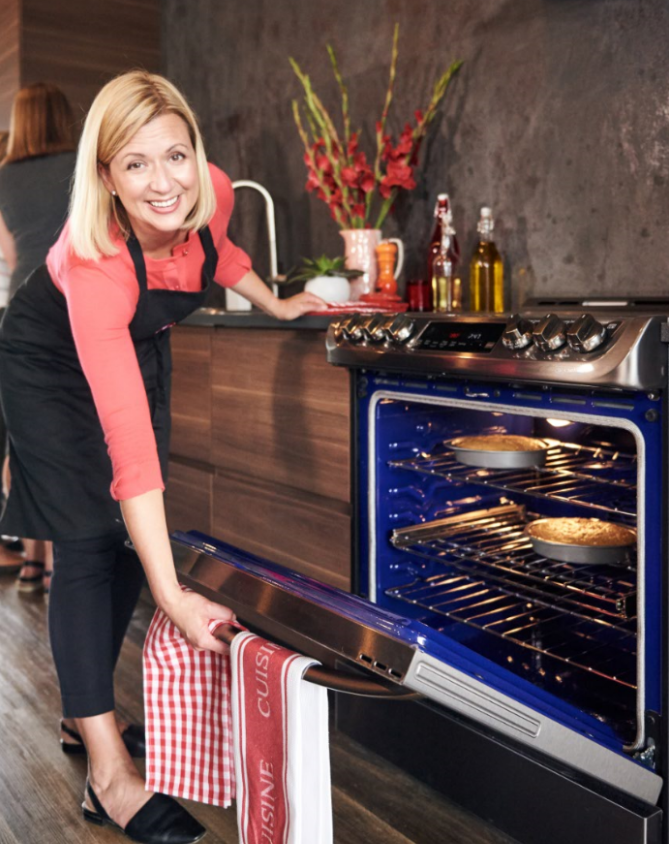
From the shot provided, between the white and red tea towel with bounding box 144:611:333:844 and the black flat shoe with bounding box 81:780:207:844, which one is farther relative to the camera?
the black flat shoe with bounding box 81:780:207:844

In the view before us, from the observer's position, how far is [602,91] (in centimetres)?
226

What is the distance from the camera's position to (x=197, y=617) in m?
Result: 1.41

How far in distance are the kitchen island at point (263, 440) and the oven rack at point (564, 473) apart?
240 millimetres

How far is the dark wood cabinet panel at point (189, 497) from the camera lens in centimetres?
293

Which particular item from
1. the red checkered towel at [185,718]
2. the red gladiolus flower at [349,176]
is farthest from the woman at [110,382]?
the red gladiolus flower at [349,176]

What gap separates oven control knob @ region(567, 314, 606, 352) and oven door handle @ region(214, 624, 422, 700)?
651mm

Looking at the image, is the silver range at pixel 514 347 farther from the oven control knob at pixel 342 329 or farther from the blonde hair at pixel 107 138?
the blonde hair at pixel 107 138

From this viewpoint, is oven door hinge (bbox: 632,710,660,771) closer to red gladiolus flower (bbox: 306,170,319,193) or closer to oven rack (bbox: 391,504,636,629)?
oven rack (bbox: 391,504,636,629)

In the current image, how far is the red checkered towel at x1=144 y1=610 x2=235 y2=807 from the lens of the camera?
1544 millimetres

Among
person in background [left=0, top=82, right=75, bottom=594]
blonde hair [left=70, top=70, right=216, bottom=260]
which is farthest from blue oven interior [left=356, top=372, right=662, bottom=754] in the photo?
person in background [left=0, top=82, right=75, bottom=594]

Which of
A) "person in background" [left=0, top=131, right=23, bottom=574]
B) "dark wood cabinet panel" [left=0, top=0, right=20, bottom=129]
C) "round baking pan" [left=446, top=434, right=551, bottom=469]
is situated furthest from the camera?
"dark wood cabinet panel" [left=0, top=0, right=20, bottom=129]

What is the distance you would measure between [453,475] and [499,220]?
0.84m

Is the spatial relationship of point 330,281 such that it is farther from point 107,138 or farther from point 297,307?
point 107,138

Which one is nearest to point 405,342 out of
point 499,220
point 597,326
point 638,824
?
point 597,326
